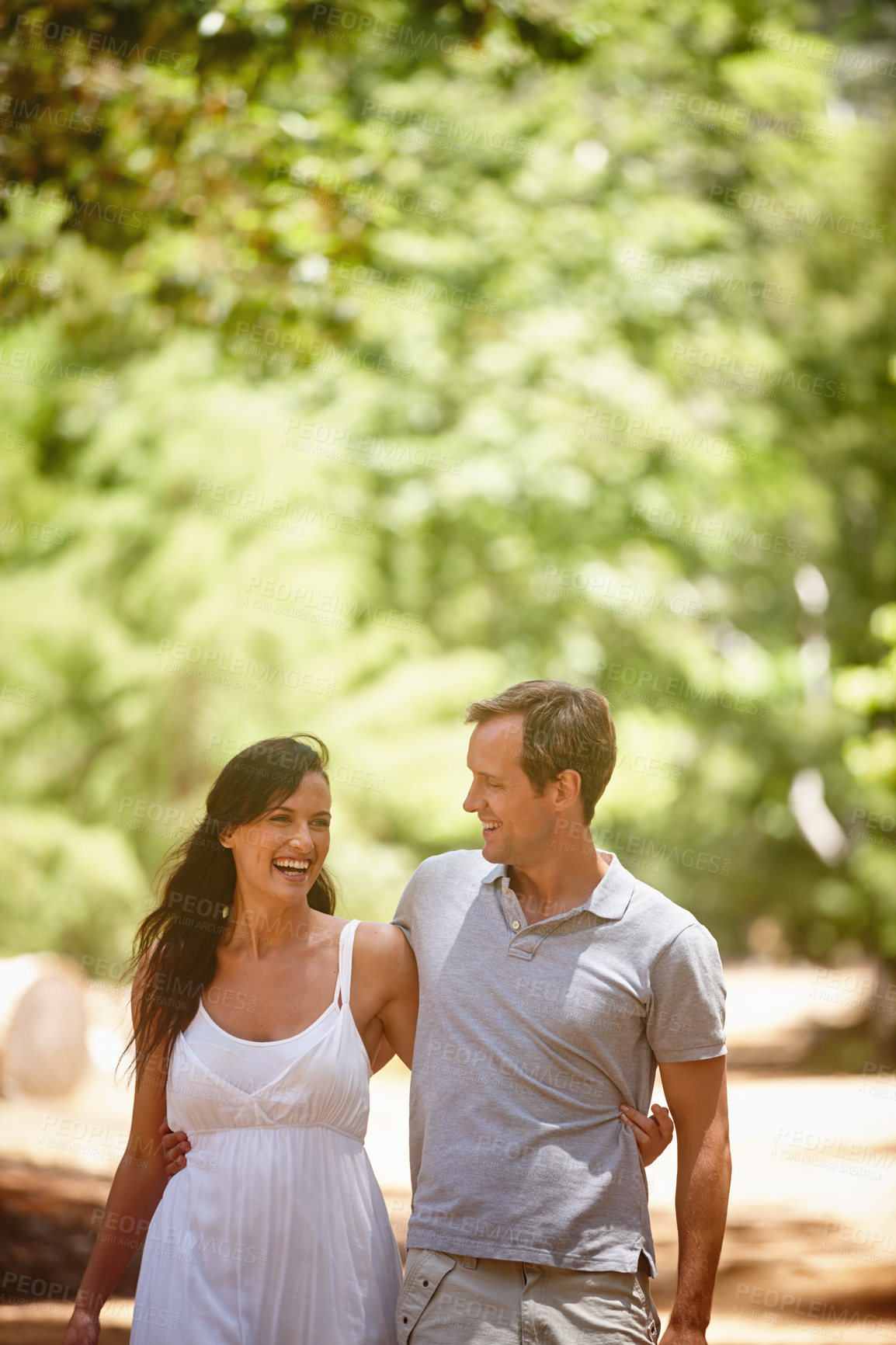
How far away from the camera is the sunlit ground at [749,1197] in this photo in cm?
677

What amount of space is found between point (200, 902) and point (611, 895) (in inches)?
39.7

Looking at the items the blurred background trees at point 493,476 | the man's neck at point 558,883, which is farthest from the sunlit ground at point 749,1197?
the man's neck at point 558,883

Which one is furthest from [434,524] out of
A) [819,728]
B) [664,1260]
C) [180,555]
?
[664,1260]

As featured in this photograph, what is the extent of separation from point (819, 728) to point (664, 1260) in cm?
868

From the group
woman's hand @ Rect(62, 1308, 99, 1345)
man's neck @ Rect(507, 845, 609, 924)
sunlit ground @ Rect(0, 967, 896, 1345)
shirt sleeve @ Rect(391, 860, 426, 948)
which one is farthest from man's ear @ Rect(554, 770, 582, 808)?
sunlit ground @ Rect(0, 967, 896, 1345)

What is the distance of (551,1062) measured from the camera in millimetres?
2654

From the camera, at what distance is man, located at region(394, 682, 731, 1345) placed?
2557 millimetres

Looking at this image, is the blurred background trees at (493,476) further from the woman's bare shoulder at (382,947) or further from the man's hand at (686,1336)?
the man's hand at (686,1336)

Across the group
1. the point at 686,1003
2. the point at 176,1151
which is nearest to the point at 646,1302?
the point at 686,1003

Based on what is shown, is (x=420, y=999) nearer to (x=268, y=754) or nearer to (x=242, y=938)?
(x=242, y=938)

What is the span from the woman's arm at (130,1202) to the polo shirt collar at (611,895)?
950mm

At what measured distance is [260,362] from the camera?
9391mm

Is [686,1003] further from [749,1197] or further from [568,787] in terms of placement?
[749,1197]

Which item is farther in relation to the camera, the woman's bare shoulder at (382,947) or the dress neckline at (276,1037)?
the woman's bare shoulder at (382,947)
